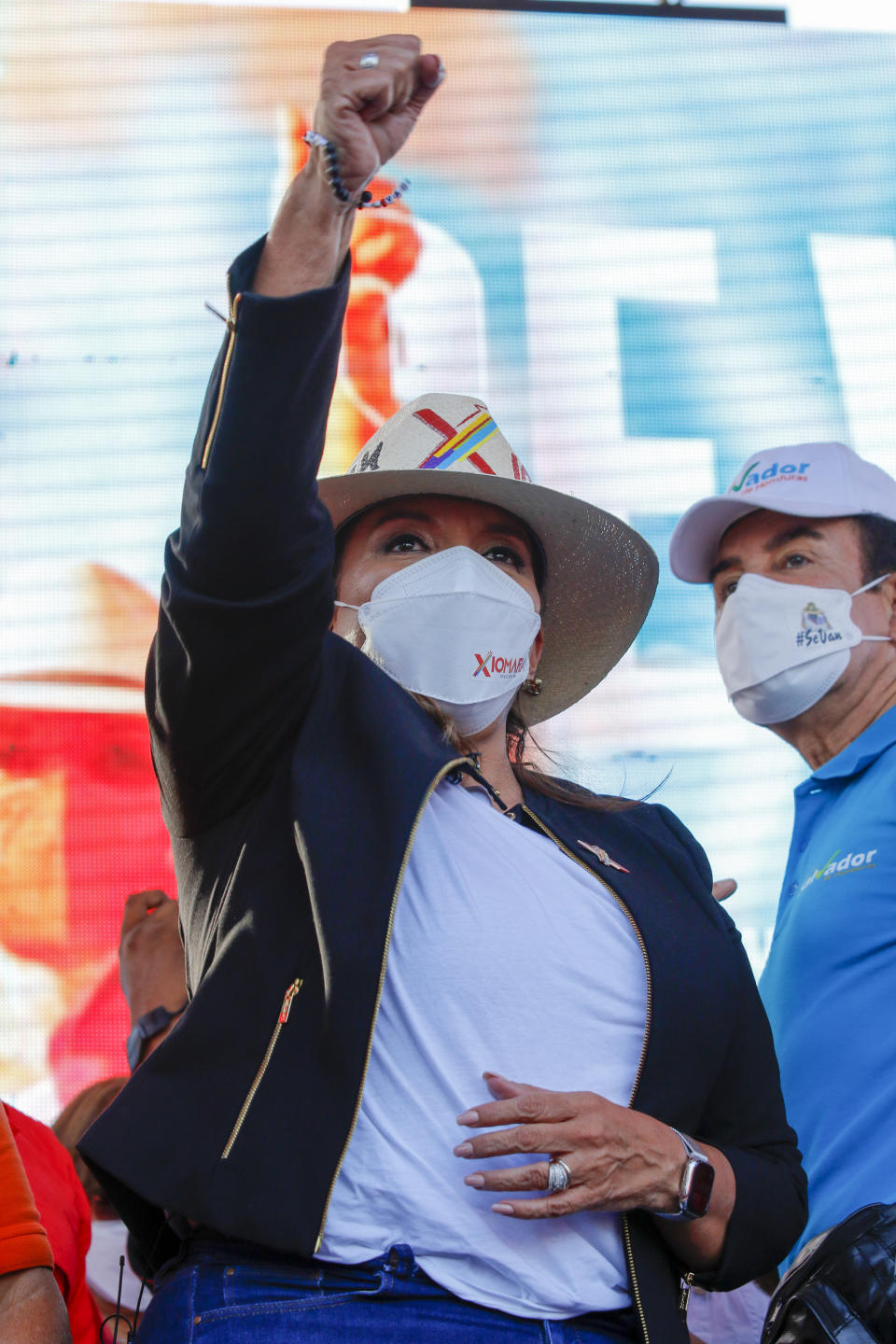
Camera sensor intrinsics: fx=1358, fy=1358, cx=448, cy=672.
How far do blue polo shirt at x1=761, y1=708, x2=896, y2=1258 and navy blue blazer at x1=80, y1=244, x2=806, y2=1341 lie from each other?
0.34 m

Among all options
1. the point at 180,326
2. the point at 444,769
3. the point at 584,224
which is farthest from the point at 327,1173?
the point at 584,224

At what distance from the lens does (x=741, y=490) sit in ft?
10.6

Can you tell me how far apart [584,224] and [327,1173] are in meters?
4.11

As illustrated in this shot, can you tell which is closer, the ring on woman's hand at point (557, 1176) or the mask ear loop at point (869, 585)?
the ring on woman's hand at point (557, 1176)

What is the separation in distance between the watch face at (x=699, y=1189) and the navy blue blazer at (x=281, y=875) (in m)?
0.07

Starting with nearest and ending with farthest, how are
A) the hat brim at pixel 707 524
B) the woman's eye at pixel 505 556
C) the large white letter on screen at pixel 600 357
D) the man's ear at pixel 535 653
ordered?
the woman's eye at pixel 505 556
the man's ear at pixel 535 653
the hat brim at pixel 707 524
the large white letter on screen at pixel 600 357

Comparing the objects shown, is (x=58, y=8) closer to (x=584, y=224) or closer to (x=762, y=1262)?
(x=584, y=224)

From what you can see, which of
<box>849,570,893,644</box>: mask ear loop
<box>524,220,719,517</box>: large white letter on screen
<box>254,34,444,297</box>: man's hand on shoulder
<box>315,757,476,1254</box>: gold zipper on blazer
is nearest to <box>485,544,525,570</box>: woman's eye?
<box>315,757,476,1254</box>: gold zipper on blazer

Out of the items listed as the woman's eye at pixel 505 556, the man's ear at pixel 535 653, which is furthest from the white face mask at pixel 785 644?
the woman's eye at pixel 505 556

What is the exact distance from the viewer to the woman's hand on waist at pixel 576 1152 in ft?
4.85

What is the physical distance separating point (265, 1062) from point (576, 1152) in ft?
A: 1.21

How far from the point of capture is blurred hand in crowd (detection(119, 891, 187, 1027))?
359 cm

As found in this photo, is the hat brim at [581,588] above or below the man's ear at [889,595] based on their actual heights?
above

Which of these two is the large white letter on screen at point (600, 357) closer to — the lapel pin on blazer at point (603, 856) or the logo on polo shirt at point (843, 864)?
the logo on polo shirt at point (843, 864)
